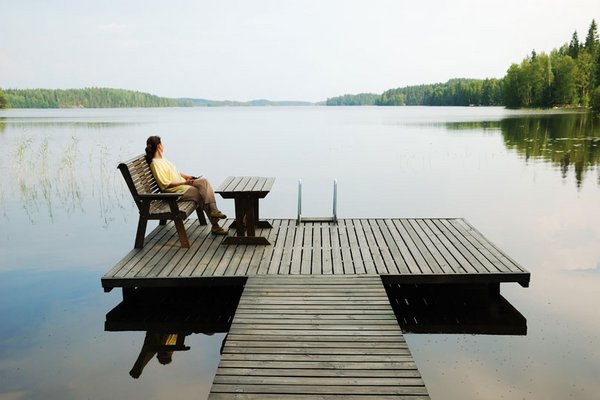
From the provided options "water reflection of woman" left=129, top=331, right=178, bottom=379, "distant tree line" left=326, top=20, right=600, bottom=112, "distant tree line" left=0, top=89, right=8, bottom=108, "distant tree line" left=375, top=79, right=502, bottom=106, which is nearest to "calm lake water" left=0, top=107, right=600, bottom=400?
"water reflection of woman" left=129, top=331, right=178, bottom=379

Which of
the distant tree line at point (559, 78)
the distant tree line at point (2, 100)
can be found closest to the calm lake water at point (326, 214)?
the distant tree line at point (559, 78)

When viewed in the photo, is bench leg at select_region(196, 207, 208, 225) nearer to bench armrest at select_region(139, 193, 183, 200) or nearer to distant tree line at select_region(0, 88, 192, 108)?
bench armrest at select_region(139, 193, 183, 200)

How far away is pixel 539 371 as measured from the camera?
5016mm

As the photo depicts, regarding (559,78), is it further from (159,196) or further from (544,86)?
(159,196)

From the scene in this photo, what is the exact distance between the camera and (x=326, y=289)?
5488mm

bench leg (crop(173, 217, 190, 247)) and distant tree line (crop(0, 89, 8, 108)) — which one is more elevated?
distant tree line (crop(0, 89, 8, 108))

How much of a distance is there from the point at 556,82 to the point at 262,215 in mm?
73958

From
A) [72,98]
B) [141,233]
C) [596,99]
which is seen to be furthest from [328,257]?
[72,98]

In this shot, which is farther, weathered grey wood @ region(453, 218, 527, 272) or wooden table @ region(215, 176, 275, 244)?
wooden table @ region(215, 176, 275, 244)

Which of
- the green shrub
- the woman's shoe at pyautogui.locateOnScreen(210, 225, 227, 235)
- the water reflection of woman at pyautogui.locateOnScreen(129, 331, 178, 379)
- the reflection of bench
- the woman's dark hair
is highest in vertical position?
the green shrub

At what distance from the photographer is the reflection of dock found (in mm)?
3793

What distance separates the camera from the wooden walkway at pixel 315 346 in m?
3.64

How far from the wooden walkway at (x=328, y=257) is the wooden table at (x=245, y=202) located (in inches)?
4.2

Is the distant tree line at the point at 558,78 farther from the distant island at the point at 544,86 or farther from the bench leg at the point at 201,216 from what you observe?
the bench leg at the point at 201,216
